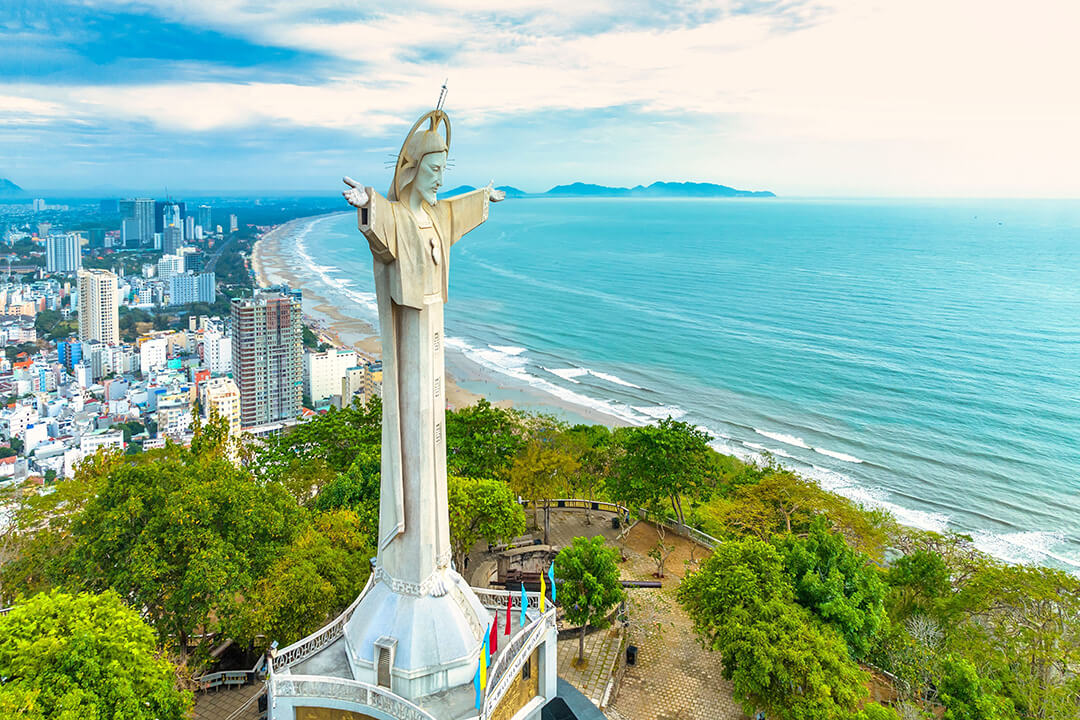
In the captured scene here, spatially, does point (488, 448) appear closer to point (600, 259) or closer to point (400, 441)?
point (400, 441)

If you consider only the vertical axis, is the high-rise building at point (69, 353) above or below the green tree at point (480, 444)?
below

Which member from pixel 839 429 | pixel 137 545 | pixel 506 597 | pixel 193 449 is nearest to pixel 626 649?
pixel 506 597

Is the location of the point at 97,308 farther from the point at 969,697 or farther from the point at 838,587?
the point at 969,697

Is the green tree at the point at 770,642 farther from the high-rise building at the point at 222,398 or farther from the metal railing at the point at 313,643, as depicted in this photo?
the high-rise building at the point at 222,398

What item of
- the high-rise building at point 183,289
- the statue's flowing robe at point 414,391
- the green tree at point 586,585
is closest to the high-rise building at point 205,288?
the high-rise building at point 183,289

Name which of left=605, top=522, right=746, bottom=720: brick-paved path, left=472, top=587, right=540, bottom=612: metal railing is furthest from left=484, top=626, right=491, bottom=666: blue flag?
left=605, top=522, right=746, bottom=720: brick-paved path

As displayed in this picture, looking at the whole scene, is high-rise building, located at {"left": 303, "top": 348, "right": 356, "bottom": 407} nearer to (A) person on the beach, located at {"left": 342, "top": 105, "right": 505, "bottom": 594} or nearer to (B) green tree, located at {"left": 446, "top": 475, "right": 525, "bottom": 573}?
(B) green tree, located at {"left": 446, "top": 475, "right": 525, "bottom": 573}
